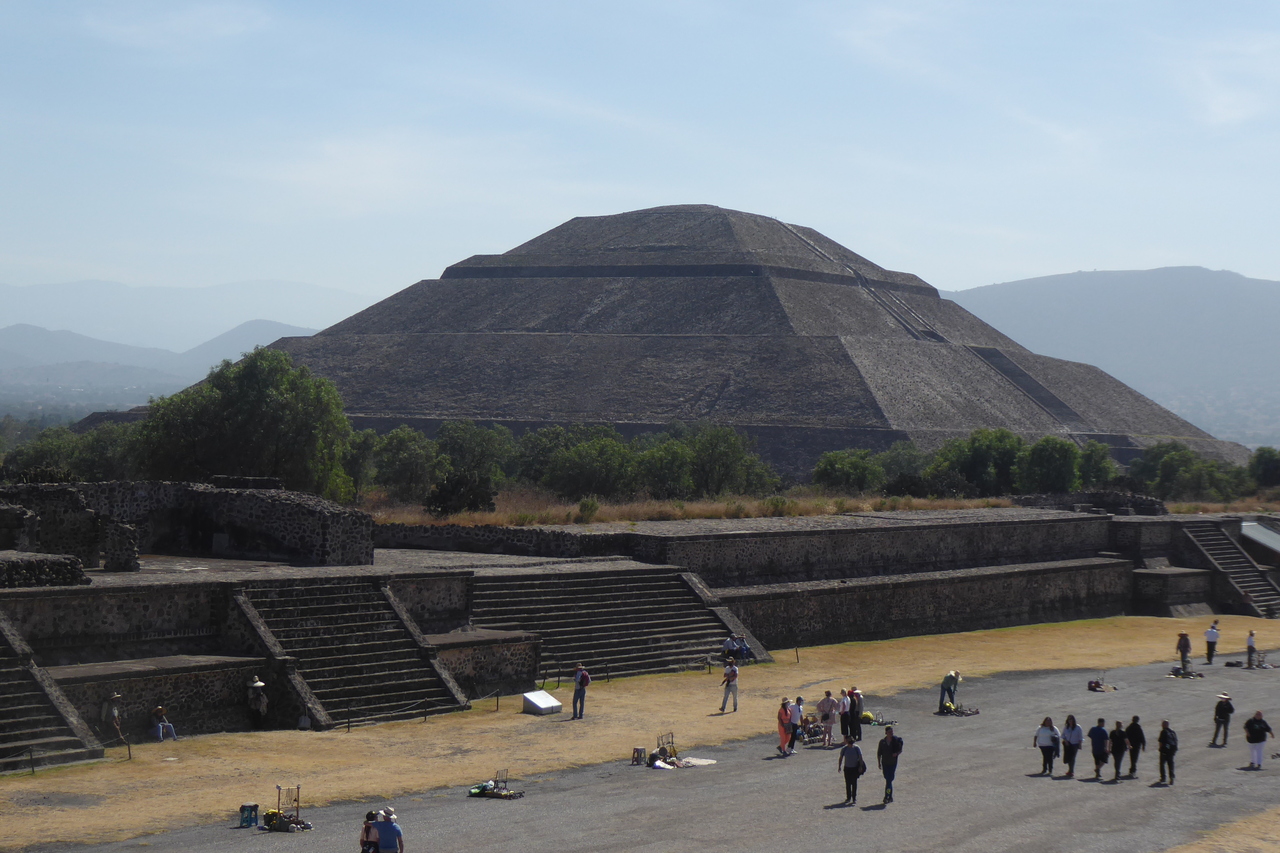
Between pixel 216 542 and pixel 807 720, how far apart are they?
11.1 m

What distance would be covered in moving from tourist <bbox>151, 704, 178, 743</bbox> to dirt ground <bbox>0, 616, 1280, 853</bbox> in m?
0.21

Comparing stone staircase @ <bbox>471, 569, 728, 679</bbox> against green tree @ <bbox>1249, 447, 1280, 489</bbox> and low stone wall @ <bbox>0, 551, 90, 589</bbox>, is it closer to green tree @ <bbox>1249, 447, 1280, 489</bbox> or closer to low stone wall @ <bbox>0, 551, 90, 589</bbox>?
low stone wall @ <bbox>0, 551, 90, 589</bbox>

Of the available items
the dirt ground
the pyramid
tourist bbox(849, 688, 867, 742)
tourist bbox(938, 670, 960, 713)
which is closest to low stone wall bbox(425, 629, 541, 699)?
the dirt ground

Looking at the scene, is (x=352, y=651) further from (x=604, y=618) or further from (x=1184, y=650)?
(x=1184, y=650)

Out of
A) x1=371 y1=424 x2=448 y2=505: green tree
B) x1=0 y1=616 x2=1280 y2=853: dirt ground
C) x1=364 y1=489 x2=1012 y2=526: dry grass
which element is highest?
x1=371 y1=424 x2=448 y2=505: green tree

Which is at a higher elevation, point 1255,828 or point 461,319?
point 461,319

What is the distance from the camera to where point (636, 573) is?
2436 centimetres

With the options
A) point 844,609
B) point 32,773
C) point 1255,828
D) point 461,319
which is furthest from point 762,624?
point 461,319

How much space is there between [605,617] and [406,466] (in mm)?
25100

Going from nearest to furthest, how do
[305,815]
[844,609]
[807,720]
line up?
[305,815]
[807,720]
[844,609]

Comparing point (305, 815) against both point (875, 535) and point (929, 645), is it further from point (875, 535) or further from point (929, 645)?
point (875, 535)

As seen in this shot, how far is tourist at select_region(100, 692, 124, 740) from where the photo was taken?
1529 centimetres

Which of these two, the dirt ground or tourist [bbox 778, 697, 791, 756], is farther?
tourist [bbox 778, 697, 791, 756]

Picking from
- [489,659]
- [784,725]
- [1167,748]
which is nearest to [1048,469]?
[489,659]
